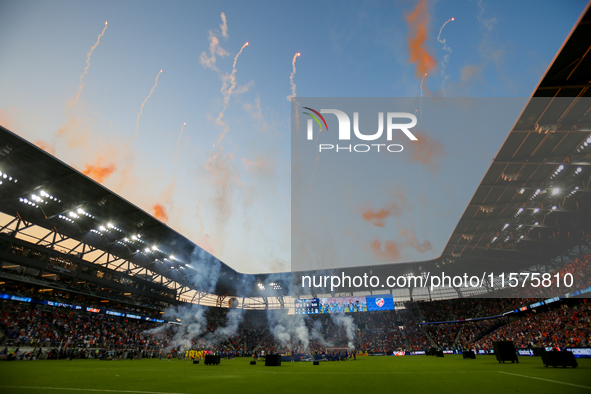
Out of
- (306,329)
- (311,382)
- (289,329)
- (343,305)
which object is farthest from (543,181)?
(289,329)

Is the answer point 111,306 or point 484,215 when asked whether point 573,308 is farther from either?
point 111,306

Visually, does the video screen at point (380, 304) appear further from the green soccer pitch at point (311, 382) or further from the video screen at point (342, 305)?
the green soccer pitch at point (311, 382)

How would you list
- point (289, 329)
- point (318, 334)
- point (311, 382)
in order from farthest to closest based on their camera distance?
point (289, 329) < point (318, 334) < point (311, 382)

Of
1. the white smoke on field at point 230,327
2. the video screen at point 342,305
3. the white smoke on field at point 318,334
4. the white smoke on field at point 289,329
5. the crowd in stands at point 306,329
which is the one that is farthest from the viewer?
the white smoke on field at point 230,327

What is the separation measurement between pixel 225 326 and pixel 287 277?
51.8 ft

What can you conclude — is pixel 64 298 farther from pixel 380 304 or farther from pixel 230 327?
pixel 380 304

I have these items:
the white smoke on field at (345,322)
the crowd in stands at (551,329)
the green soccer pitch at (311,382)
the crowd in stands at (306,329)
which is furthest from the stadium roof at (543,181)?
the white smoke on field at (345,322)

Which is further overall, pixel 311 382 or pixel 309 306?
pixel 309 306

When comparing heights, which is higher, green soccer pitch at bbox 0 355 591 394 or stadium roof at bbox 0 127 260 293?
stadium roof at bbox 0 127 260 293

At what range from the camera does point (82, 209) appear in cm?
2883

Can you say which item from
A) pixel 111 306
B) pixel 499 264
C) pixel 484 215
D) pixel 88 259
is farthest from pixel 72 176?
pixel 499 264

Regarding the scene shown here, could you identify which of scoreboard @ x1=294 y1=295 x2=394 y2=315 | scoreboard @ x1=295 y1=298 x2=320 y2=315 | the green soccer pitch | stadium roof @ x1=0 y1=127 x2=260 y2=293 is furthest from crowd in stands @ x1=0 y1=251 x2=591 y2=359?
the green soccer pitch

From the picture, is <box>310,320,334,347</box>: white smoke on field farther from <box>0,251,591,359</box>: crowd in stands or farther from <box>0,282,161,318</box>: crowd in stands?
<box>0,282,161,318</box>: crowd in stands

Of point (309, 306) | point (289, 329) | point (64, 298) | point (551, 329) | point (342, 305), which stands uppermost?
point (64, 298)
